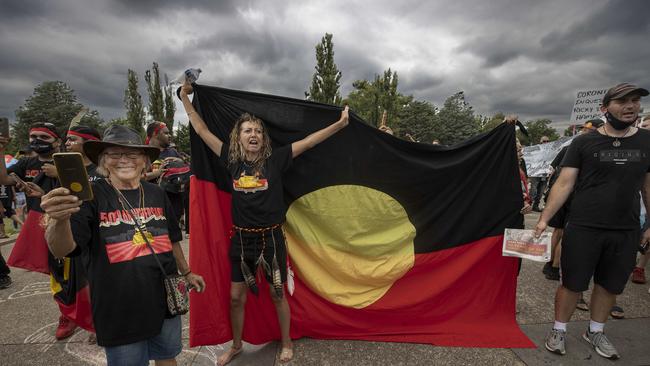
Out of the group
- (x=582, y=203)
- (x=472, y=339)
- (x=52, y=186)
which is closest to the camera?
(x=582, y=203)

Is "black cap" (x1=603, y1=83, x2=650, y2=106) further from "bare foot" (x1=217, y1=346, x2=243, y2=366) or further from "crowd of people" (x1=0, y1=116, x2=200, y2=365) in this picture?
"bare foot" (x1=217, y1=346, x2=243, y2=366)

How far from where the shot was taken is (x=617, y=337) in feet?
9.29

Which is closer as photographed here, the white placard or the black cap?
the black cap

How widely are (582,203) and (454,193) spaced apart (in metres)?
1.03

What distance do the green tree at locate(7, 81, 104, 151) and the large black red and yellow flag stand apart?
43.1 meters

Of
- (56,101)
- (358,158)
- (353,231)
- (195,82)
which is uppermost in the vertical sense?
(56,101)

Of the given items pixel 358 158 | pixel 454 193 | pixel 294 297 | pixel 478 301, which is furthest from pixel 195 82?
pixel 478 301

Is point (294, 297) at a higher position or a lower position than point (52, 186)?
lower

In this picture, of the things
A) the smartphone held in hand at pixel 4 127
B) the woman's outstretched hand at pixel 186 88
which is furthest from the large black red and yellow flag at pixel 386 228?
the smartphone held in hand at pixel 4 127

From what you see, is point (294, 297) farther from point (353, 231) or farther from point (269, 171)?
point (269, 171)

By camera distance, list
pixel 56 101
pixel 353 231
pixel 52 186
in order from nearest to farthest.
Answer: pixel 353 231 → pixel 52 186 → pixel 56 101

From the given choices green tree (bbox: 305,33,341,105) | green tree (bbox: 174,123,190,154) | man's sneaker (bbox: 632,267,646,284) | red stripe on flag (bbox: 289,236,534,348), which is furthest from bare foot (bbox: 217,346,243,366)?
green tree (bbox: 174,123,190,154)

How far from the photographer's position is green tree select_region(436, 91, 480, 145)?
136 ft

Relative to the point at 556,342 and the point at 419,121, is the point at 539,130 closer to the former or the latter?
the point at 419,121
